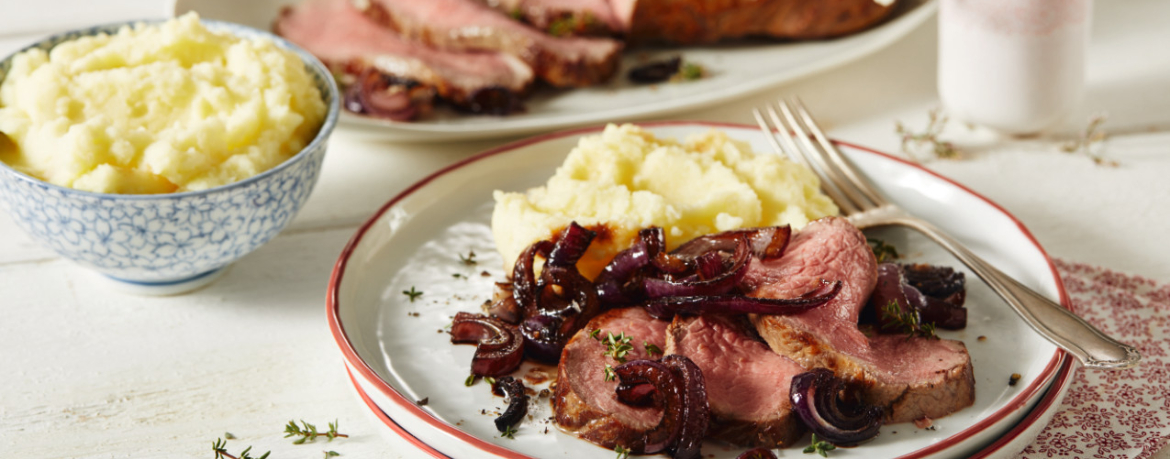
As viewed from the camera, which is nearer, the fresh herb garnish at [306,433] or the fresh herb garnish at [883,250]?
the fresh herb garnish at [306,433]

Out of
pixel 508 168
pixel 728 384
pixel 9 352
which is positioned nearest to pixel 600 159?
pixel 508 168

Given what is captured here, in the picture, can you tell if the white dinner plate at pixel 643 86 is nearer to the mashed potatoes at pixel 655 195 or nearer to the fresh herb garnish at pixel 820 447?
the mashed potatoes at pixel 655 195

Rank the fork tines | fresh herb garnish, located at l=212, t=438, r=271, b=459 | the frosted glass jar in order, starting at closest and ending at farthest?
fresh herb garnish, located at l=212, t=438, r=271, b=459 < the fork tines < the frosted glass jar

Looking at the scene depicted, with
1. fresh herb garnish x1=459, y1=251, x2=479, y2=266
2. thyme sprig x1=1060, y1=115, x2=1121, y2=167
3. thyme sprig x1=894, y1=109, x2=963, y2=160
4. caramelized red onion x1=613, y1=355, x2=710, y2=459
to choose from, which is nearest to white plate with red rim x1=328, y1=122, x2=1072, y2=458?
fresh herb garnish x1=459, y1=251, x2=479, y2=266

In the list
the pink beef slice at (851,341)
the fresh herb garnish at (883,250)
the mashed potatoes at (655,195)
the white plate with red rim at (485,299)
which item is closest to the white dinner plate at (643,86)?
the white plate with red rim at (485,299)

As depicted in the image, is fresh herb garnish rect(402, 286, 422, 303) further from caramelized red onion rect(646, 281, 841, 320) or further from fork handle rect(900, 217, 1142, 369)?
fork handle rect(900, 217, 1142, 369)

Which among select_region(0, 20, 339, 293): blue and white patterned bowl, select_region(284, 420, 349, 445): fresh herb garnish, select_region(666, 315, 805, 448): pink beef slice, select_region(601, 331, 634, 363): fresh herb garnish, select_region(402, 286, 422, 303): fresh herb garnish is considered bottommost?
select_region(284, 420, 349, 445): fresh herb garnish
